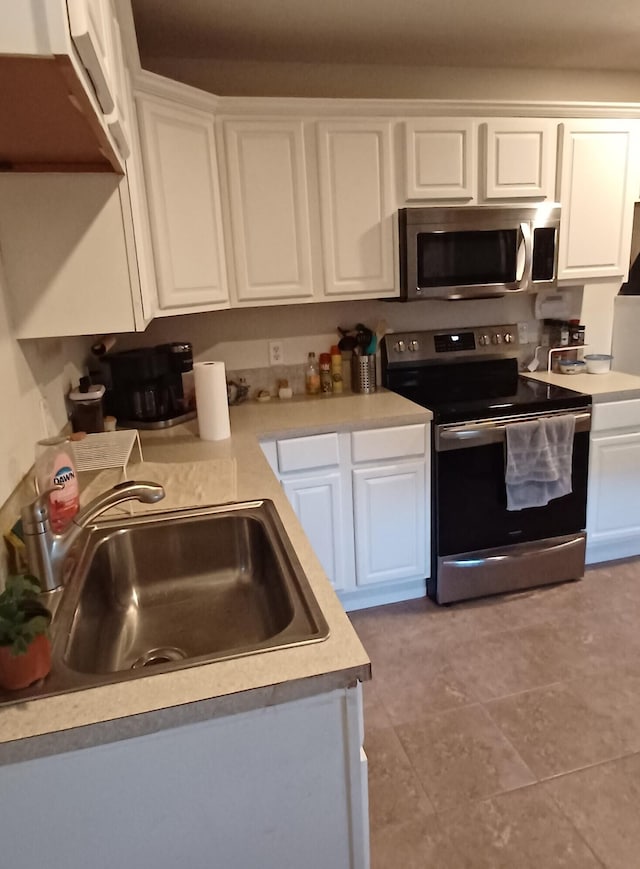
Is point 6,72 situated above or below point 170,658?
above

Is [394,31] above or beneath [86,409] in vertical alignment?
above

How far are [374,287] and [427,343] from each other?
19.3 inches

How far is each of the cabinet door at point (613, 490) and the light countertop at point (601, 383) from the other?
20 centimetres

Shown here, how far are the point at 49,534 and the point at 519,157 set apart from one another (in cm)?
251

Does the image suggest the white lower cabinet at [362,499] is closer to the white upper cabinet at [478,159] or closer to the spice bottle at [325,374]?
the spice bottle at [325,374]

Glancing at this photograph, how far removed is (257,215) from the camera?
8.07ft

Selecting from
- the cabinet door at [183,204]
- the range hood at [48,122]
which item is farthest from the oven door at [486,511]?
the range hood at [48,122]

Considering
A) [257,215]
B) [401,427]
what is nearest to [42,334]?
[257,215]

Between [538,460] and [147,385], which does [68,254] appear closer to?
[147,385]

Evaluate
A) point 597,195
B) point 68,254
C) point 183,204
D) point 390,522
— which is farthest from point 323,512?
point 597,195

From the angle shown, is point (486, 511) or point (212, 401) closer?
point (212, 401)

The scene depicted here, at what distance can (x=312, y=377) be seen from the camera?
2.92 metres

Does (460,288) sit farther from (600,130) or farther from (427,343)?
(600,130)

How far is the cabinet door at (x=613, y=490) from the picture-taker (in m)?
2.79
